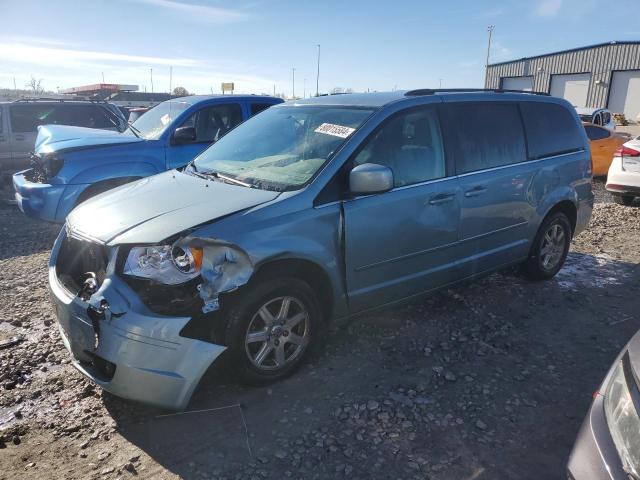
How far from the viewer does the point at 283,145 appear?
3787 mm

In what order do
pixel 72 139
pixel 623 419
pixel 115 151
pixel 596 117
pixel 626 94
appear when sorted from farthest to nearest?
pixel 626 94 < pixel 596 117 < pixel 72 139 < pixel 115 151 < pixel 623 419

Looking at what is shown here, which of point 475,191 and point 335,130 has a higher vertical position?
point 335,130

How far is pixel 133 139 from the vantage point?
6.30m

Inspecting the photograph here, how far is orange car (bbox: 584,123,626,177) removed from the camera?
11.0 metres

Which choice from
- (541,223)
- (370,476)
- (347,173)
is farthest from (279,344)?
(541,223)

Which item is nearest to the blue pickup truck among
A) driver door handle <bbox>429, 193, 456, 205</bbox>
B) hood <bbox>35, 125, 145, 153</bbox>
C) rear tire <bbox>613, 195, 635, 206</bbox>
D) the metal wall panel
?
hood <bbox>35, 125, 145, 153</bbox>

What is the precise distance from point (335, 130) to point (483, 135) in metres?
1.44

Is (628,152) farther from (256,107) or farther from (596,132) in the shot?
(256,107)

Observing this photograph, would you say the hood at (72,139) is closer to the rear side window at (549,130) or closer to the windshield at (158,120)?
the windshield at (158,120)

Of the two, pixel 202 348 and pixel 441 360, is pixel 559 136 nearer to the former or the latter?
pixel 441 360

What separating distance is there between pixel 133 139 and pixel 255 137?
296 centimetres

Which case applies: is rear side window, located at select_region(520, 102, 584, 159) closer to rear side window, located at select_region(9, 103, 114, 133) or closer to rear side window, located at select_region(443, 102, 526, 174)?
rear side window, located at select_region(443, 102, 526, 174)

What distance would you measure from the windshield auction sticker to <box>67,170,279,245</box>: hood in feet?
2.36

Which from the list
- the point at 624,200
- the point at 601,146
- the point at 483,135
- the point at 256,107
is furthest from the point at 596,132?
the point at 483,135
